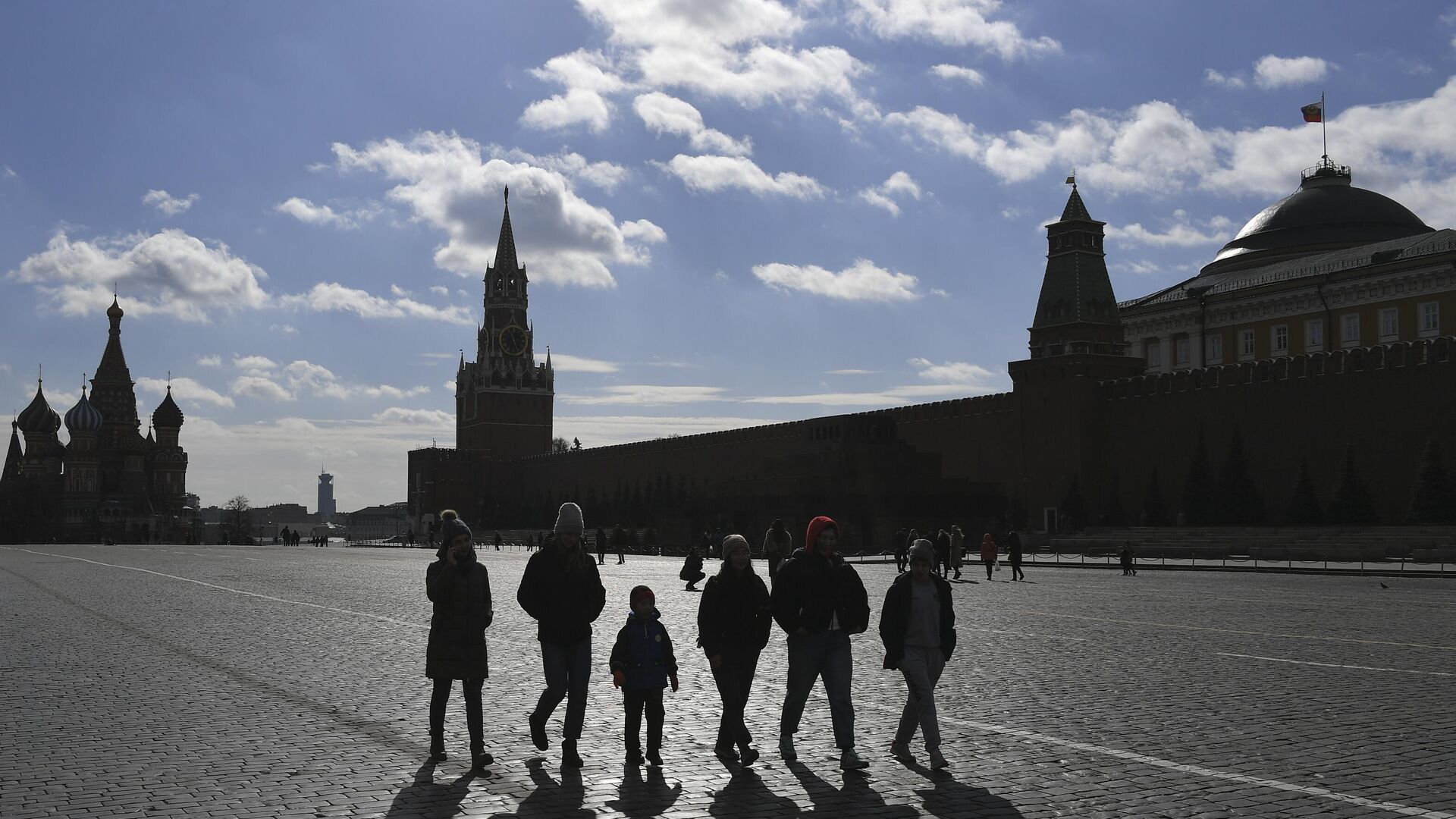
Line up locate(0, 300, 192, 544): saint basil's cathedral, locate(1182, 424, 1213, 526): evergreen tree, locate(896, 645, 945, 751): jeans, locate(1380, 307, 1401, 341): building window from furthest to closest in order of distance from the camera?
locate(0, 300, 192, 544): saint basil's cathedral < locate(1380, 307, 1401, 341): building window < locate(1182, 424, 1213, 526): evergreen tree < locate(896, 645, 945, 751): jeans

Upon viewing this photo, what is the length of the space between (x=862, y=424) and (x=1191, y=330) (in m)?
12.6

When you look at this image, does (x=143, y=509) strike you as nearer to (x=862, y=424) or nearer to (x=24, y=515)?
(x=24, y=515)

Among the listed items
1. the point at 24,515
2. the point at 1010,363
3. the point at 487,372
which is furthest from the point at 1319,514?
the point at 24,515

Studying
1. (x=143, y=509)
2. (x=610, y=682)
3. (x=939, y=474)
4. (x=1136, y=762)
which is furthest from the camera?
(x=143, y=509)

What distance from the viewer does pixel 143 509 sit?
362ft

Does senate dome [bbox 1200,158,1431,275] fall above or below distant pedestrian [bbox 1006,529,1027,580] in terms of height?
above

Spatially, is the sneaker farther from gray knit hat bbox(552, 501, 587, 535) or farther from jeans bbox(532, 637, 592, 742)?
gray knit hat bbox(552, 501, 587, 535)

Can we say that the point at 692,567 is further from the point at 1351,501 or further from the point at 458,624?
the point at 1351,501

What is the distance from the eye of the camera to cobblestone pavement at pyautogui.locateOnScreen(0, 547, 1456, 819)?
18.0 ft

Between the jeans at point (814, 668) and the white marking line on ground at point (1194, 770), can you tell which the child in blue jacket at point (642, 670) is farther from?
the white marking line on ground at point (1194, 770)

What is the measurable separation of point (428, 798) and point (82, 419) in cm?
11406

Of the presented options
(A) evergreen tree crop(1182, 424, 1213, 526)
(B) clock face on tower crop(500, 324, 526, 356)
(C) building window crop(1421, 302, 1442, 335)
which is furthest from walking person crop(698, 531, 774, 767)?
(B) clock face on tower crop(500, 324, 526, 356)

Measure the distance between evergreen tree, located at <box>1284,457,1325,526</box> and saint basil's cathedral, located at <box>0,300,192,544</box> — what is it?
8412 centimetres

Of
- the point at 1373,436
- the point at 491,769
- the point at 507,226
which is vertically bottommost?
the point at 491,769
